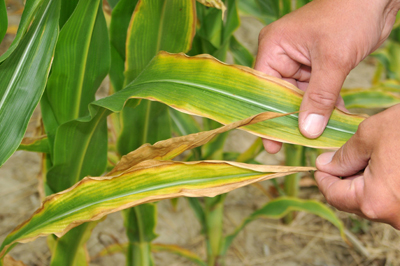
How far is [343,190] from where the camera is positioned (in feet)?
1.60

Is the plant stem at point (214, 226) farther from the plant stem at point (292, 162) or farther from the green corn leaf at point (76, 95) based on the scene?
the green corn leaf at point (76, 95)

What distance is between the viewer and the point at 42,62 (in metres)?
0.45

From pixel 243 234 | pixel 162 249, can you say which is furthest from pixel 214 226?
pixel 243 234

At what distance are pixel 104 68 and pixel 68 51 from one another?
63 millimetres

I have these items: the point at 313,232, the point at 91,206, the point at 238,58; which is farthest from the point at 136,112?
the point at 313,232

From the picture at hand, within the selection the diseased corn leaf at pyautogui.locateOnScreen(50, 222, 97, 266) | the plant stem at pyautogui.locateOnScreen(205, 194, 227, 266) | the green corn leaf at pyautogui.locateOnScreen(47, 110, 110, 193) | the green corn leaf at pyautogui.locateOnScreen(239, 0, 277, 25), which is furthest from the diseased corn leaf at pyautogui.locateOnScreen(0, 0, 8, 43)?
the green corn leaf at pyautogui.locateOnScreen(239, 0, 277, 25)

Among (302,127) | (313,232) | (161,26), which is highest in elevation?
(161,26)

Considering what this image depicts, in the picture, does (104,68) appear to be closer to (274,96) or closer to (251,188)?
(274,96)

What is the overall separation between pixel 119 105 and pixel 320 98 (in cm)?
28

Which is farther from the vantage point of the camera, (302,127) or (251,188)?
(251,188)

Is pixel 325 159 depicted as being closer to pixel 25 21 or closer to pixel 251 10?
pixel 25 21

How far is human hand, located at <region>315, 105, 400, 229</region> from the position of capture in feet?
1.38

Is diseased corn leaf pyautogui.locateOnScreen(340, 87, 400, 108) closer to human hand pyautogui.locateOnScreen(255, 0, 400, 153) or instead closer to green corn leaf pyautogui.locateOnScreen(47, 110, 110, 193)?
human hand pyautogui.locateOnScreen(255, 0, 400, 153)

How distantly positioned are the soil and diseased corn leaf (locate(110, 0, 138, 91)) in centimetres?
57
